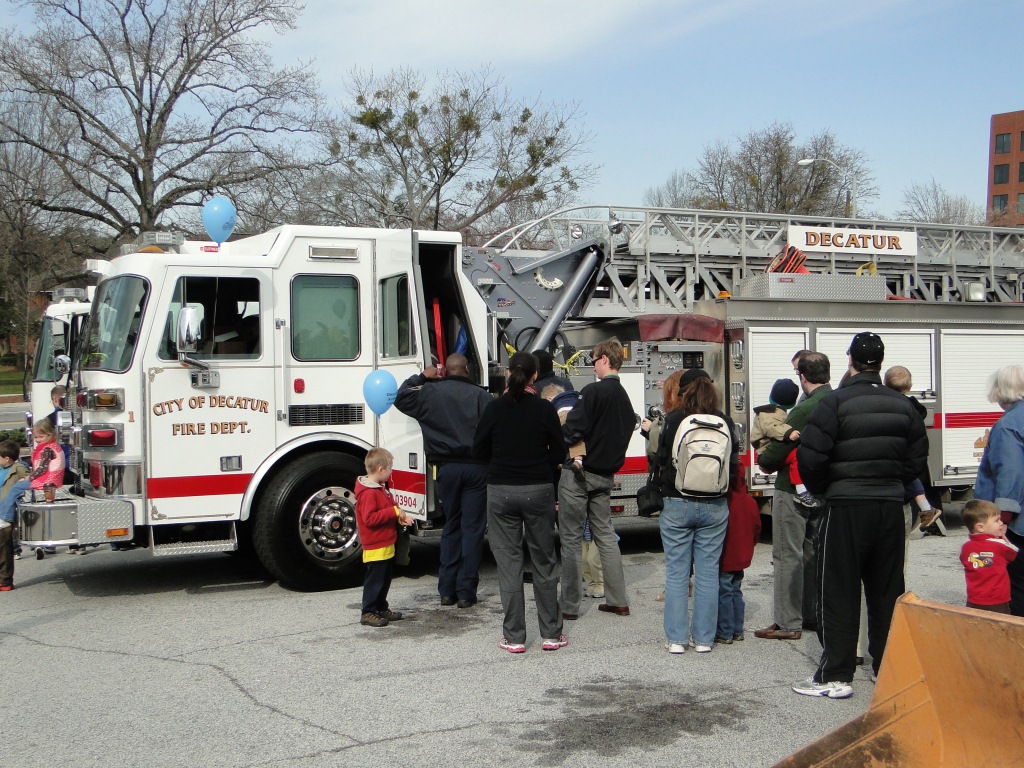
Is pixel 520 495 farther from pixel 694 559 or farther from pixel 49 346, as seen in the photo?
pixel 49 346

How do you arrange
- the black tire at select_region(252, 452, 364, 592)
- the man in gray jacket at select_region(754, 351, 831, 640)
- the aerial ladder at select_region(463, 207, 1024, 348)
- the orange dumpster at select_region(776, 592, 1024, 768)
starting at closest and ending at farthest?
the orange dumpster at select_region(776, 592, 1024, 768)
the man in gray jacket at select_region(754, 351, 831, 640)
the black tire at select_region(252, 452, 364, 592)
the aerial ladder at select_region(463, 207, 1024, 348)

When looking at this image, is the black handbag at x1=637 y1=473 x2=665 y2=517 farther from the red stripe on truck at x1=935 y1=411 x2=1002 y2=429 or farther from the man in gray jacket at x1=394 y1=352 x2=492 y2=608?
the red stripe on truck at x1=935 y1=411 x2=1002 y2=429

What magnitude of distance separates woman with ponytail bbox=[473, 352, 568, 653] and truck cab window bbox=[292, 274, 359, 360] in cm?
250

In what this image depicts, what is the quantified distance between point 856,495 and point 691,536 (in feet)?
4.29

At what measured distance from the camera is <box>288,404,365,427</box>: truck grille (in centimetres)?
835

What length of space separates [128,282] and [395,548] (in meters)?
3.09

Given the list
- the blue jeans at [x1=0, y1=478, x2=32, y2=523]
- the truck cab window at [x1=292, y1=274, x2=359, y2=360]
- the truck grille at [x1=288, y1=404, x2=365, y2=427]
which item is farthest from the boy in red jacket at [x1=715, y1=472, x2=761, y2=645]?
the blue jeans at [x1=0, y1=478, x2=32, y2=523]

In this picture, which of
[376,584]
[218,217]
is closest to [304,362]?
[218,217]

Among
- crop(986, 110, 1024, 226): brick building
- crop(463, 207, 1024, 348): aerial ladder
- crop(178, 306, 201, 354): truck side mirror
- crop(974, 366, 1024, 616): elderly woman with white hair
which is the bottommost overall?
crop(974, 366, 1024, 616): elderly woman with white hair

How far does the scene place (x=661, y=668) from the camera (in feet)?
19.7

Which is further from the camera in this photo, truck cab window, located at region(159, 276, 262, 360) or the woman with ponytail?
truck cab window, located at region(159, 276, 262, 360)

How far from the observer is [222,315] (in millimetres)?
8250

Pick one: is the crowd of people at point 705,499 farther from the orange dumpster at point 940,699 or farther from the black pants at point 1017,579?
the orange dumpster at point 940,699

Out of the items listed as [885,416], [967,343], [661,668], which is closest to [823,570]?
[885,416]
